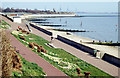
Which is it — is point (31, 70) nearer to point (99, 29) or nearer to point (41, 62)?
point (41, 62)

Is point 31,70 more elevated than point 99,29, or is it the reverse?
point 31,70

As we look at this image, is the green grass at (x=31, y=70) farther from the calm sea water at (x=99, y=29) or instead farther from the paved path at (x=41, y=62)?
the calm sea water at (x=99, y=29)

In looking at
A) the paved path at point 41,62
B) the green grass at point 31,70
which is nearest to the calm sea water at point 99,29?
the paved path at point 41,62

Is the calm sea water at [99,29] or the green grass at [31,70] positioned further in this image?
the calm sea water at [99,29]

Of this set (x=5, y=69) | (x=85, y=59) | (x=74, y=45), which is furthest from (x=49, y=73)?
(x=74, y=45)

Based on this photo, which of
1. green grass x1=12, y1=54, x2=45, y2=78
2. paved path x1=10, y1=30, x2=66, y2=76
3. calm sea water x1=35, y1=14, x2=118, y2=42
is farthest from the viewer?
calm sea water x1=35, y1=14, x2=118, y2=42

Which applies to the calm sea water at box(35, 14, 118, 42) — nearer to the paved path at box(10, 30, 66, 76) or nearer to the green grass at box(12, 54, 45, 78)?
the paved path at box(10, 30, 66, 76)

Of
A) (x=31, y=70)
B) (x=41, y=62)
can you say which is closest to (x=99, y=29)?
(x=41, y=62)

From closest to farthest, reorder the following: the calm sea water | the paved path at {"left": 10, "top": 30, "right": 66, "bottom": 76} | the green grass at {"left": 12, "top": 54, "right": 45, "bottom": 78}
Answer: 1. the green grass at {"left": 12, "top": 54, "right": 45, "bottom": 78}
2. the paved path at {"left": 10, "top": 30, "right": 66, "bottom": 76}
3. the calm sea water

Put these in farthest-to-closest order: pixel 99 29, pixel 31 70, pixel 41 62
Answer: pixel 99 29 < pixel 41 62 < pixel 31 70

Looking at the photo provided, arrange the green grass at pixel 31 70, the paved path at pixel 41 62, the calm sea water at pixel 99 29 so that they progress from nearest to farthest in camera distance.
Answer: the green grass at pixel 31 70, the paved path at pixel 41 62, the calm sea water at pixel 99 29

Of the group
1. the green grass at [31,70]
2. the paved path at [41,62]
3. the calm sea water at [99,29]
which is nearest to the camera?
the green grass at [31,70]

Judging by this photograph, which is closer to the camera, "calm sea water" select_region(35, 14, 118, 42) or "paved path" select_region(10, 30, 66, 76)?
"paved path" select_region(10, 30, 66, 76)

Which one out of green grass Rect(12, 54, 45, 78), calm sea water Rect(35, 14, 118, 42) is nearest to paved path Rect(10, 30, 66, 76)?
green grass Rect(12, 54, 45, 78)
